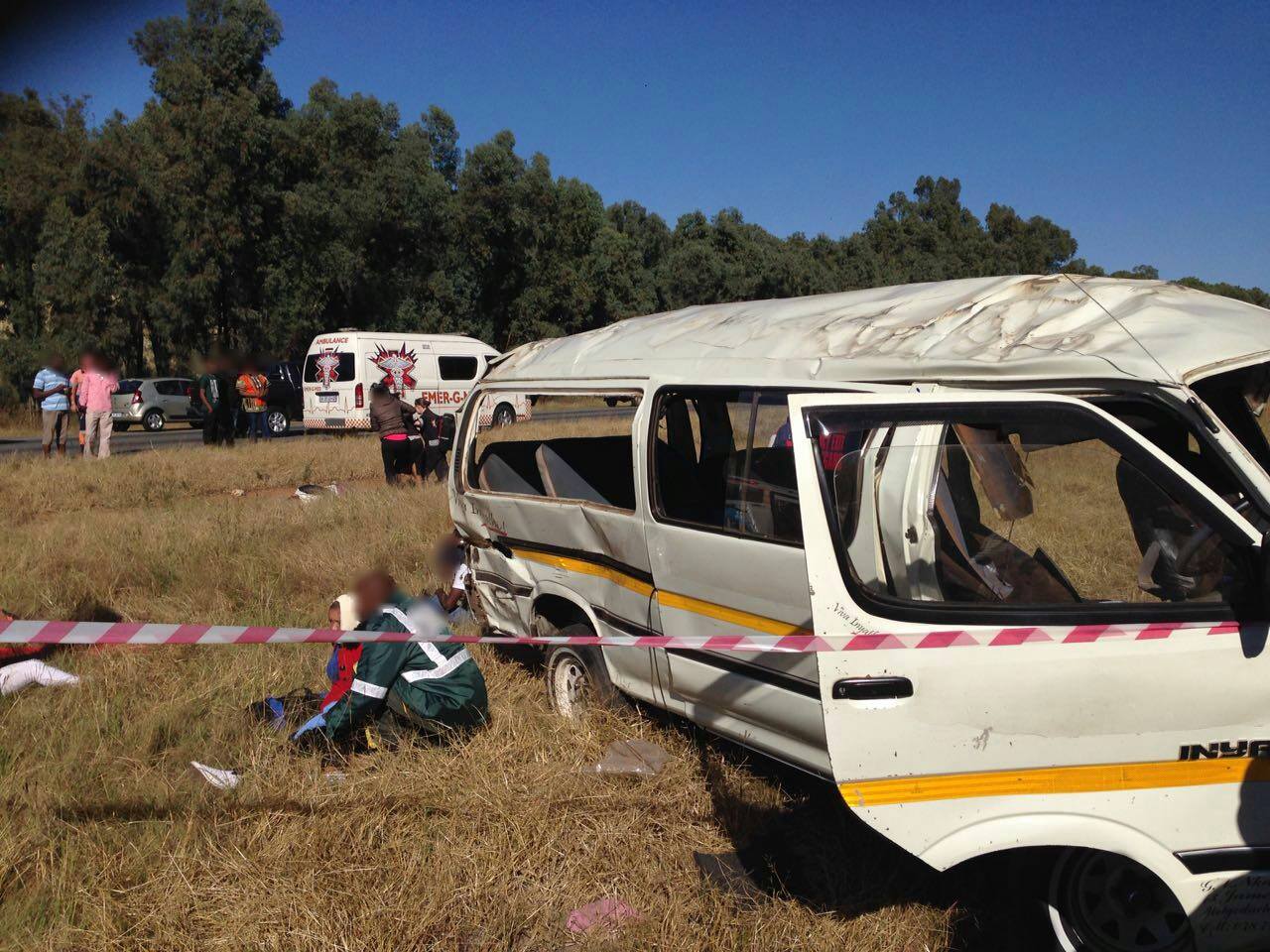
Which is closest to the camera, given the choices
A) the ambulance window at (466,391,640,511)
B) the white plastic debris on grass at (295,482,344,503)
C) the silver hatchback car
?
the ambulance window at (466,391,640,511)

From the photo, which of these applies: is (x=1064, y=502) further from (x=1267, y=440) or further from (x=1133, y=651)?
(x=1267, y=440)

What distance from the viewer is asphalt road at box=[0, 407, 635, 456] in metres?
20.8

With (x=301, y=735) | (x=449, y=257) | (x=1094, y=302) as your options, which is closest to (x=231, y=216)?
(x=449, y=257)

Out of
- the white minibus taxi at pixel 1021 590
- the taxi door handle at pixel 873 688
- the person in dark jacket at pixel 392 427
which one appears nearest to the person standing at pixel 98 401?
the person in dark jacket at pixel 392 427

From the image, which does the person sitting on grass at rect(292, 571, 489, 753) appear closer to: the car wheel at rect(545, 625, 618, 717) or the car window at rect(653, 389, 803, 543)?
the car wheel at rect(545, 625, 618, 717)

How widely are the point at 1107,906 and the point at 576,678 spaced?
9.04ft

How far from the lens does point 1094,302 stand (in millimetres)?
3488

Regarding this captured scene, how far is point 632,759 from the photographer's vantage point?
4512 millimetres

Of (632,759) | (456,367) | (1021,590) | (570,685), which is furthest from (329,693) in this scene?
(456,367)

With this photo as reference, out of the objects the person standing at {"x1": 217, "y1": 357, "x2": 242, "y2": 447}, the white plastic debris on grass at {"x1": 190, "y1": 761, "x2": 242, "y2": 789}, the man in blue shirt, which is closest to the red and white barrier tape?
the white plastic debris on grass at {"x1": 190, "y1": 761, "x2": 242, "y2": 789}

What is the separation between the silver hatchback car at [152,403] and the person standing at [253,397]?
970cm

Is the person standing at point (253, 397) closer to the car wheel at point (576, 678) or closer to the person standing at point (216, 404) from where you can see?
the person standing at point (216, 404)

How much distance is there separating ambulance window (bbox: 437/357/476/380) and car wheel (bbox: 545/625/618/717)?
19.6m

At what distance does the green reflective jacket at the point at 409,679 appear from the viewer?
14.8 ft
